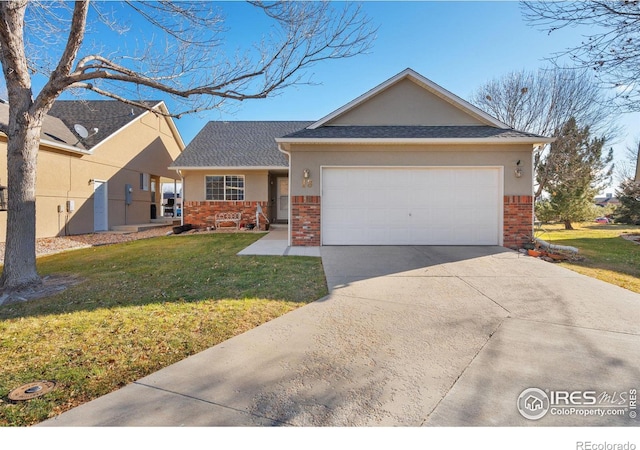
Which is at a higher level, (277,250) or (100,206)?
(100,206)

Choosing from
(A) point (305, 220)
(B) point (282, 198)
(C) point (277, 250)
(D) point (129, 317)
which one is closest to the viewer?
(D) point (129, 317)

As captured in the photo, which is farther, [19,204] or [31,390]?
[19,204]

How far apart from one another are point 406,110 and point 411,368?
9168 mm

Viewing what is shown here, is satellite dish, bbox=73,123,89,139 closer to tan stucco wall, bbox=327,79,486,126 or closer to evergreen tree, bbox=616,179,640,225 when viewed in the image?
tan stucco wall, bbox=327,79,486,126

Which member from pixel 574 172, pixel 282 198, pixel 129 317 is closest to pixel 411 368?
pixel 129 317

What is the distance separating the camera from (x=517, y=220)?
9.30 meters

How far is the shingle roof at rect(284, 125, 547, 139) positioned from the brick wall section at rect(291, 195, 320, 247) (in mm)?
1832

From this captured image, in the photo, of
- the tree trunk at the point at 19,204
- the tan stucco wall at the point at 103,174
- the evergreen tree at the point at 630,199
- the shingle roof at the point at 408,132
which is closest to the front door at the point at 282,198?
the tan stucco wall at the point at 103,174

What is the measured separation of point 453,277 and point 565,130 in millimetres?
16477

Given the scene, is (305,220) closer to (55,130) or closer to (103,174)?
(103,174)

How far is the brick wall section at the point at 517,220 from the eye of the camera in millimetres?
9250

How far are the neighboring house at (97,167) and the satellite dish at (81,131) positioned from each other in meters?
0.04
